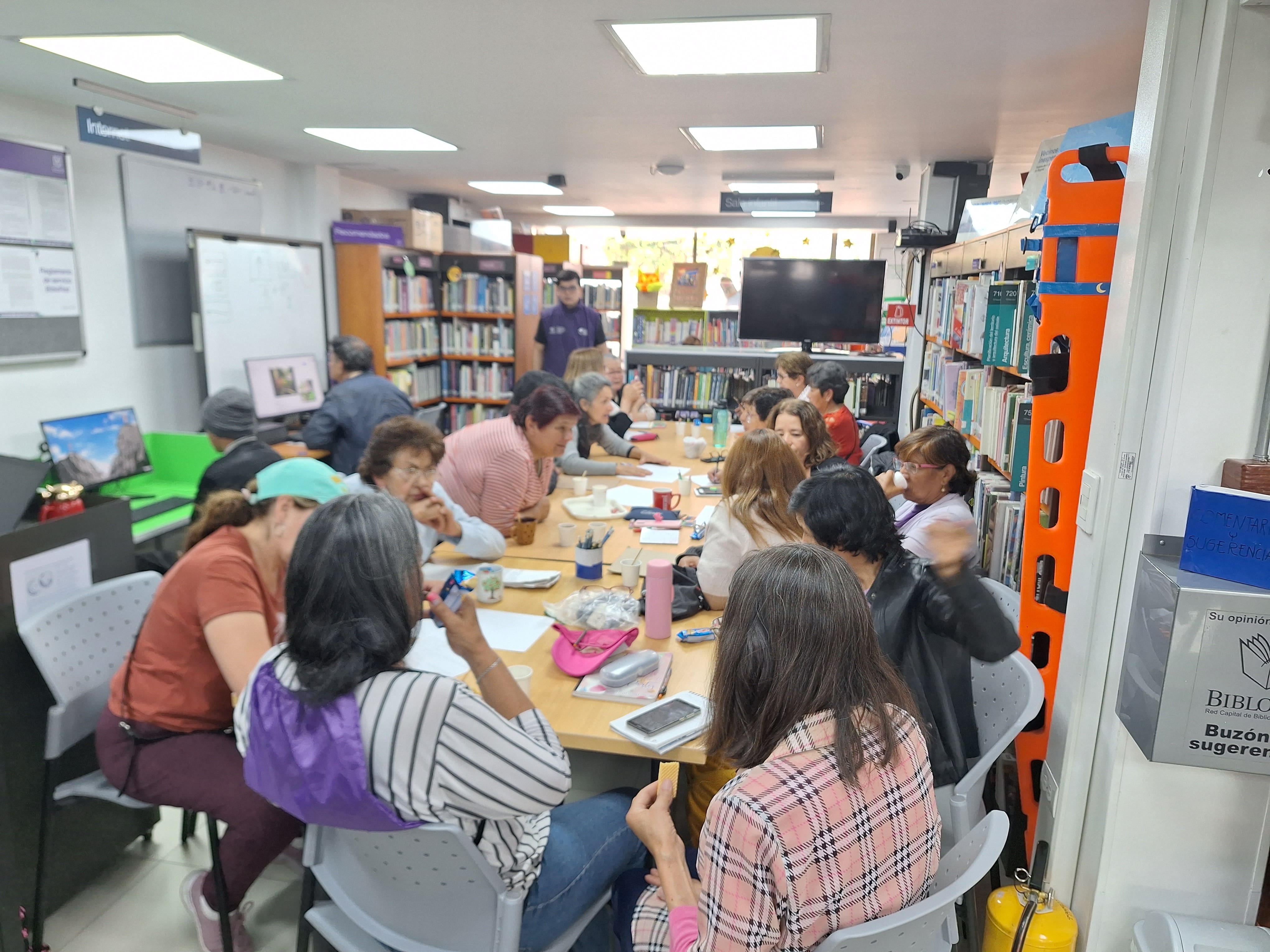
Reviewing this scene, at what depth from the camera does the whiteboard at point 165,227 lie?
4.79 meters

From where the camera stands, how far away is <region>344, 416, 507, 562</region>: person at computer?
2744 millimetres

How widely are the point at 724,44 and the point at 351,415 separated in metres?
3.23

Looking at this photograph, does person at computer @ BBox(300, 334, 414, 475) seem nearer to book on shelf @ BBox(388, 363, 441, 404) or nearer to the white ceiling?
the white ceiling

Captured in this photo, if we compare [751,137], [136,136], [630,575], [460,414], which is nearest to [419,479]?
[630,575]

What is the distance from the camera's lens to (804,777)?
45.9 inches

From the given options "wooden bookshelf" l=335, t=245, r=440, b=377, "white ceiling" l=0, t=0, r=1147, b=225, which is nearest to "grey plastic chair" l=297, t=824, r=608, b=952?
"white ceiling" l=0, t=0, r=1147, b=225

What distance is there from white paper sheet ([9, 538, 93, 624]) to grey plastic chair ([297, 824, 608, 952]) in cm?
113

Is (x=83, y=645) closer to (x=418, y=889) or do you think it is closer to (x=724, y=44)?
(x=418, y=889)

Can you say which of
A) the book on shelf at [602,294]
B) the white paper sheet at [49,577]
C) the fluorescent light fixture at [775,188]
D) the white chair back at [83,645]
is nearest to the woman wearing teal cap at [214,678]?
the white chair back at [83,645]

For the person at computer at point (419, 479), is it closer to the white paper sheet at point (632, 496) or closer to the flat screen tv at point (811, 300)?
the white paper sheet at point (632, 496)

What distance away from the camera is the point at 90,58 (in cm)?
334

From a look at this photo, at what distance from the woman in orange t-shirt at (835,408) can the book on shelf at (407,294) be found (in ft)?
12.5

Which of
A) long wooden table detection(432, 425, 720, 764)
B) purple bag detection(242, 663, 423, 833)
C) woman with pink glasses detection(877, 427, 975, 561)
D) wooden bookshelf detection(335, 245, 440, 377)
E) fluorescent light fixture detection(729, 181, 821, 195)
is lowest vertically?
long wooden table detection(432, 425, 720, 764)

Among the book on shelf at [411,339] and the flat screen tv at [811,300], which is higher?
the flat screen tv at [811,300]
